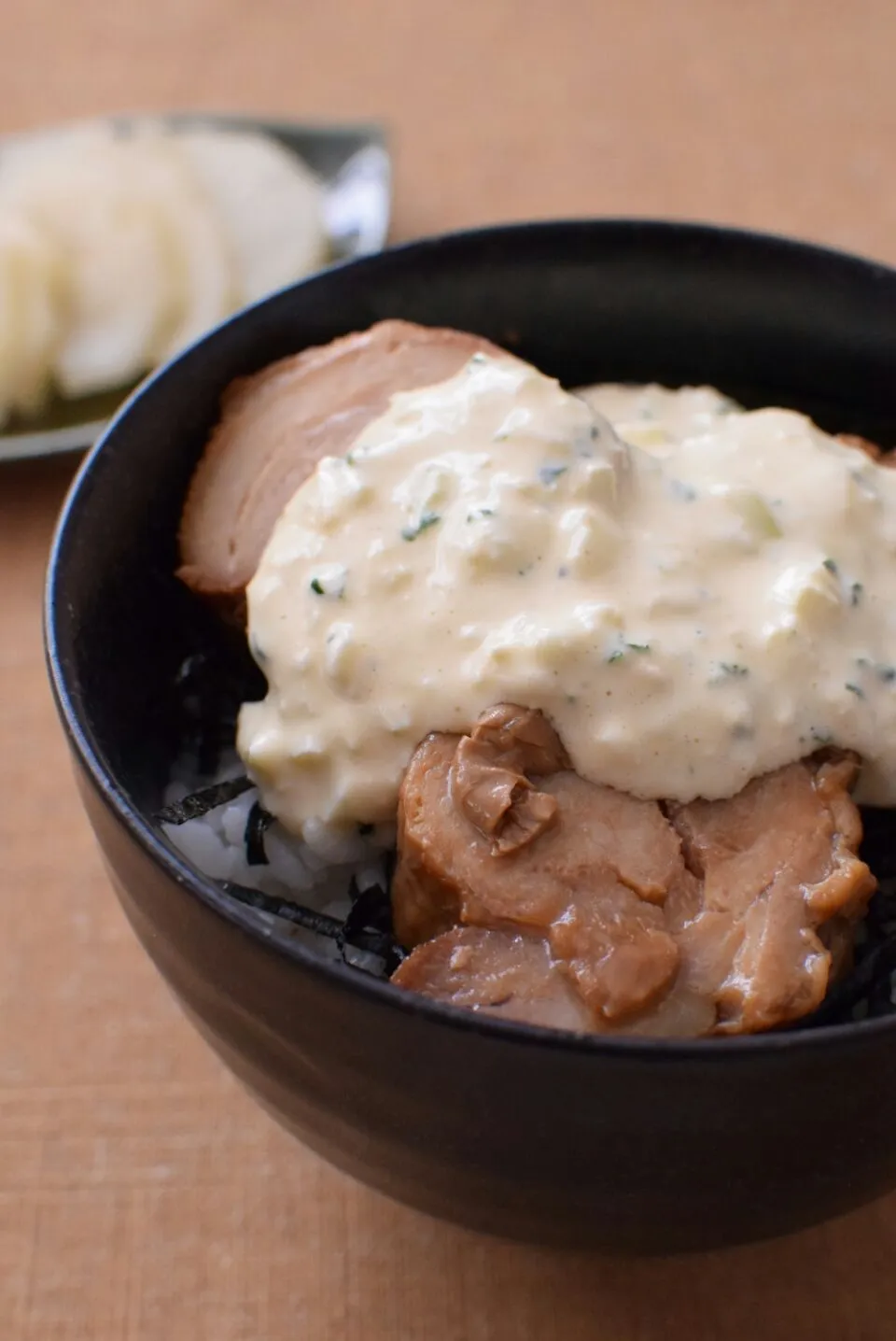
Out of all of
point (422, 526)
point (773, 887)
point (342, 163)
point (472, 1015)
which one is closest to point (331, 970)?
point (472, 1015)

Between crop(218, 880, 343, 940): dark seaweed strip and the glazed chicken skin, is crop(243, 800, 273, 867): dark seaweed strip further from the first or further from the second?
the glazed chicken skin

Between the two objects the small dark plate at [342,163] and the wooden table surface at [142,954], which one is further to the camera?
the small dark plate at [342,163]

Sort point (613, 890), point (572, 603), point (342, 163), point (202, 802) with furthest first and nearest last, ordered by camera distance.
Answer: point (342, 163), point (202, 802), point (572, 603), point (613, 890)

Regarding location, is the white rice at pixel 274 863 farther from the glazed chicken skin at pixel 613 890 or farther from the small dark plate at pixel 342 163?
the small dark plate at pixel 342 163

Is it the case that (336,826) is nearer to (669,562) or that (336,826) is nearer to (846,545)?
(669,562)

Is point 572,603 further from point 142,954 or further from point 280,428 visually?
point 142,954

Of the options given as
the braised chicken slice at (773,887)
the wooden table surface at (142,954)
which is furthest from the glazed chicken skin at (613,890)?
the wooden table surface at (142,954)
